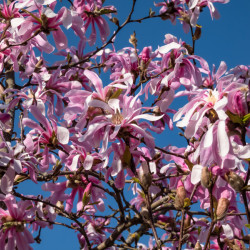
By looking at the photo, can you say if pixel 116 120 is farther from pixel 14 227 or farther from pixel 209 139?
pixel 14 227

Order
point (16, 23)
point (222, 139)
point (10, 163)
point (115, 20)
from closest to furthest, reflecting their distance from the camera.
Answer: point (222, 139) < point (10, 163) < point (16, 23) < point (115, 20)

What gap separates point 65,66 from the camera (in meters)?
3.06

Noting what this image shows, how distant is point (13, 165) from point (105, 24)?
1704mm

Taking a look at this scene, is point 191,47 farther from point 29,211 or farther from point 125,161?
point 29,211

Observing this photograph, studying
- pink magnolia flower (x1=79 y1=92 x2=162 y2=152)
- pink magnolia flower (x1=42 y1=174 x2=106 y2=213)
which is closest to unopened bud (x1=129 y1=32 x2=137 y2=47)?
pink magnolia flower (x1=42 y1=174 x2=106 y2=213)

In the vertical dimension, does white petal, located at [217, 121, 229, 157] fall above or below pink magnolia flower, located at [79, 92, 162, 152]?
A: below

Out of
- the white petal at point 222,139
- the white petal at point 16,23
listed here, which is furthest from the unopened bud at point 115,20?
the white petal at point 222,139

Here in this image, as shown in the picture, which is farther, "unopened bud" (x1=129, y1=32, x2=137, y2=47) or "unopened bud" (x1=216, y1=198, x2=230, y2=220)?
"unopened bud" (x1=129, y1=32, x2=137, y2=47)

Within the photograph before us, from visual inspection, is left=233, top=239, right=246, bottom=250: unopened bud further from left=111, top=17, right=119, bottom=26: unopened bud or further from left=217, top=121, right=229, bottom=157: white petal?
left=111, top=17, right=119, bottom=26: unopened bud

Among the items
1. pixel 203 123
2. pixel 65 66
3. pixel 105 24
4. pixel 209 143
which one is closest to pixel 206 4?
pixel 105 24

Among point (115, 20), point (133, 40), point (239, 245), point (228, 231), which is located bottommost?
point (239, 245)

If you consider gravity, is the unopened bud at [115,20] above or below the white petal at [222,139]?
above

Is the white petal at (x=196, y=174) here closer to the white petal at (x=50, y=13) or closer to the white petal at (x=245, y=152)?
the white petal at (x=245, y=152)

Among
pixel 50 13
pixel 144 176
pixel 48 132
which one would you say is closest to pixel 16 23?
pixel 50 13
